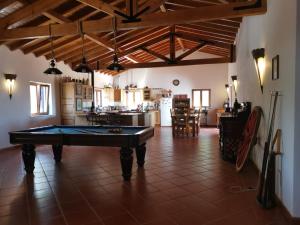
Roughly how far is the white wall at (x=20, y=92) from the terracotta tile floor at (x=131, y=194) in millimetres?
1689

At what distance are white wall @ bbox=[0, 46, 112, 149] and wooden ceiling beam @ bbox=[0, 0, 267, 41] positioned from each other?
1.48 m

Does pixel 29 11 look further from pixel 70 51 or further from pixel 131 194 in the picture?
pixel 131 194

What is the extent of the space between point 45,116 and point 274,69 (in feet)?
24.3

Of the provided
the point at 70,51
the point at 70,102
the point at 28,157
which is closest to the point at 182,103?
the point at 70,102

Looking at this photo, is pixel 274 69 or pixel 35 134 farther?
pixel 35 134

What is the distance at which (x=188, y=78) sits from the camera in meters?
13.5

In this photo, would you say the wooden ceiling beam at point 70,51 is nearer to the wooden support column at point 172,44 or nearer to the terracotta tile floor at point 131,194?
the wooden support column at point 172,44

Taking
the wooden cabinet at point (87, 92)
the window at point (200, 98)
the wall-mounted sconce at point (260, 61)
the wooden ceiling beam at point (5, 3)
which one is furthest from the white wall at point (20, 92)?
the window at point (200, 98)

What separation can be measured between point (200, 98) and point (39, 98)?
26.6 feet

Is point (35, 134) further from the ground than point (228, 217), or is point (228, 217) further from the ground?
point (35, 134)

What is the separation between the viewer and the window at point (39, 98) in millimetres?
8148

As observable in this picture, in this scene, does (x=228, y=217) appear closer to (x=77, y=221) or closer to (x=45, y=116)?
(x=77, y=221)

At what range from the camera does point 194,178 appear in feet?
13.6

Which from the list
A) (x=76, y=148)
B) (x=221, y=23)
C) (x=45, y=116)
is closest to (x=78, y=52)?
(x=45, y=116)
